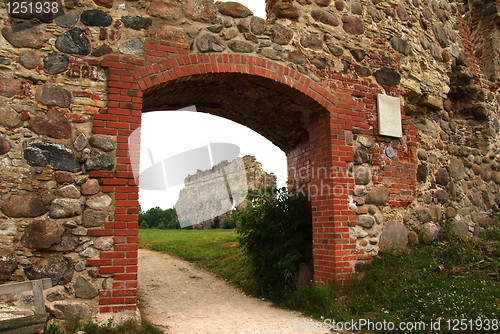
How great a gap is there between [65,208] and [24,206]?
371 millimetres

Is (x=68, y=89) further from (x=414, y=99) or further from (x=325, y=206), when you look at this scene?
(x=414, y=99)

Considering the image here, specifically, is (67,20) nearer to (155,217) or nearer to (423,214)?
(423,214)

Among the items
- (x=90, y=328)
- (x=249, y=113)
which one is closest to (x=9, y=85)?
(x=90, y=328)

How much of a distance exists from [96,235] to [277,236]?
296 centimetres

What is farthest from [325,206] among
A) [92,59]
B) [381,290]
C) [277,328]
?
[92,59]

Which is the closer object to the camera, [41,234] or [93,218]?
[41,234]

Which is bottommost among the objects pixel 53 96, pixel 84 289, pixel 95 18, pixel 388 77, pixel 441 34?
pixel 84 289

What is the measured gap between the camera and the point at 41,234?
12.3 ft

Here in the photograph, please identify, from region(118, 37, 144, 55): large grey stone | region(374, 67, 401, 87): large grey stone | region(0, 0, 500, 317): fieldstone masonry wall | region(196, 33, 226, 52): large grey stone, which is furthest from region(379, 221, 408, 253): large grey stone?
region(118, 37, 144, 55): large grey stone

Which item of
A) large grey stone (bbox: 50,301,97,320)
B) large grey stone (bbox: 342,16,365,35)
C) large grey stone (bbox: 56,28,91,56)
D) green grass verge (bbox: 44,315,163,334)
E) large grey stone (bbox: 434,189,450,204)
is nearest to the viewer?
green grass verge (bbox: 44,315,163,334)

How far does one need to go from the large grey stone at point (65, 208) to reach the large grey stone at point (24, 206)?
0.08 m

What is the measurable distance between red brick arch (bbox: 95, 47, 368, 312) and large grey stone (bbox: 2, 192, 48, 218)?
0.59 meters

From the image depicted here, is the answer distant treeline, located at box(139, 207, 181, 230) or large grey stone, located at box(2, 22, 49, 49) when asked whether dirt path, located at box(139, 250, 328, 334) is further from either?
distant treeline, located at box(139, 207, 181, 230)

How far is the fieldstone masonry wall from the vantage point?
152 inches
